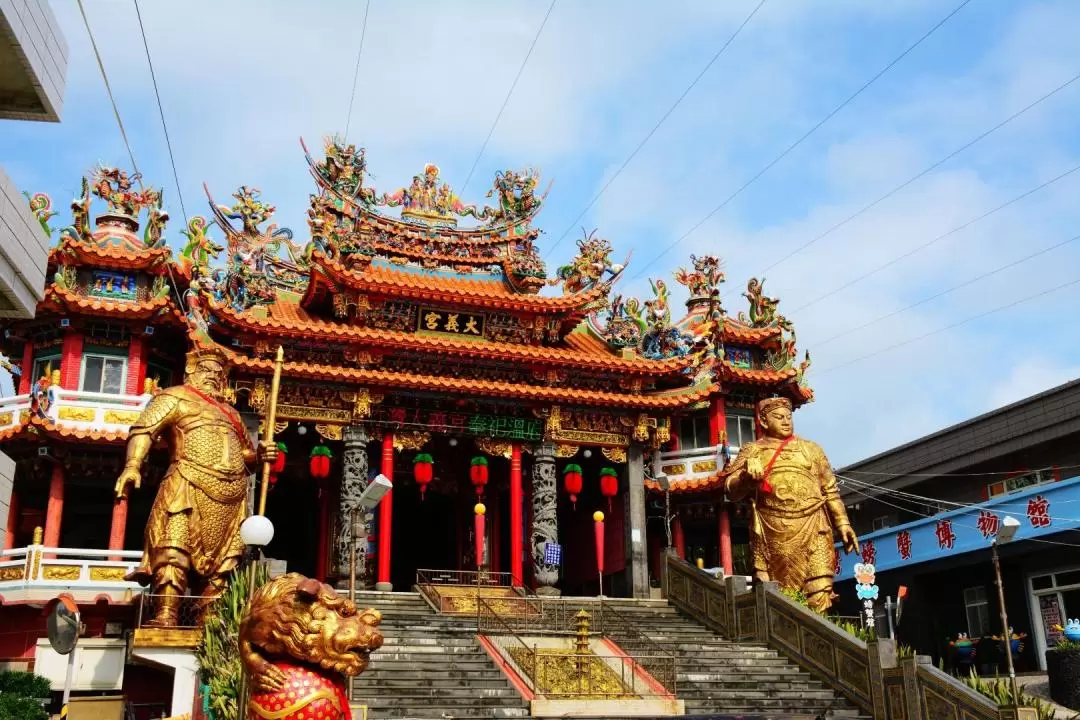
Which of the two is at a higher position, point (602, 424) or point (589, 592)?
point (602, 424)

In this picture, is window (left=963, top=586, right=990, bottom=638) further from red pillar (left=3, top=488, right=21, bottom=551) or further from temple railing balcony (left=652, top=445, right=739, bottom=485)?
red pillar (left=3, top=488, right=21, bottom=551)

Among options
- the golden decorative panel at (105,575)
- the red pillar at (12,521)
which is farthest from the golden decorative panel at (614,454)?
the red pillar at (12,521)

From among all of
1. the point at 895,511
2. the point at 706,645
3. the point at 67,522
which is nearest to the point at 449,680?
the point at 706,645

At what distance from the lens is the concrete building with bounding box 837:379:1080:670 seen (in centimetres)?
2205

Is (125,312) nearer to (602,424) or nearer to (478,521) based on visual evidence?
(478,521)

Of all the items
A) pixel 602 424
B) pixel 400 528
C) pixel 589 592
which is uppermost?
pixel 602 424

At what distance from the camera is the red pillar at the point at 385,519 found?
1947 centimetres

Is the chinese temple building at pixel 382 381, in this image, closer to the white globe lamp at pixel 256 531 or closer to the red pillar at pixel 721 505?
the red pillar at pixel 721 505

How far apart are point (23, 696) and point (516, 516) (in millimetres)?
9680

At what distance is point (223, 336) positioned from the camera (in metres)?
21.4

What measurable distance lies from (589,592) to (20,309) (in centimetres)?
1666

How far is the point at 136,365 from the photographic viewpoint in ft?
70.6

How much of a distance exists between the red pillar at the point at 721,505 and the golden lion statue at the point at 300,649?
18.3 meters

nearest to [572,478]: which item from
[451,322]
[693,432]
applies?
[451,322]
